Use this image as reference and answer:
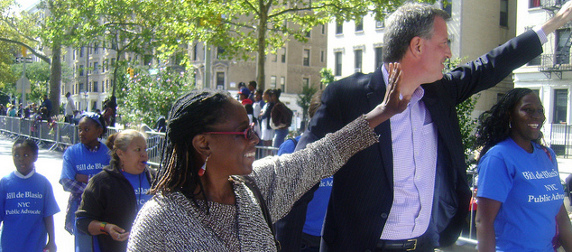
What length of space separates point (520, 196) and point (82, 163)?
3.90 meters

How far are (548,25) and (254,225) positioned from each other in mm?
1859

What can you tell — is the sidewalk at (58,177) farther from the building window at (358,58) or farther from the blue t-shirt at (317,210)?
the building window at (358,58)

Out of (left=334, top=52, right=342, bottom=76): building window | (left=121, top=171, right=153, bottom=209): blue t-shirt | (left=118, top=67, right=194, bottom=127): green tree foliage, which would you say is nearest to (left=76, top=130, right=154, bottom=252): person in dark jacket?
(left=121, top=171, right=153, bottom=209): blue t-shirt

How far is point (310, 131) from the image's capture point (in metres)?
2.59

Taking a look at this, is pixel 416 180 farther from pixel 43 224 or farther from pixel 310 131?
pixel 43 224

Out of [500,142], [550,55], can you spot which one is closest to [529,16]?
[550,55]

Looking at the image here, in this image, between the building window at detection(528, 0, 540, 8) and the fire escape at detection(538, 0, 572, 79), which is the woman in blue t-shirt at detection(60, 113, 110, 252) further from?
the building window at detection(528, 0, 540, 8)

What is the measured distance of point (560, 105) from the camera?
1174 inches

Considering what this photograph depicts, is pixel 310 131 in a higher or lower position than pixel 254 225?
higher

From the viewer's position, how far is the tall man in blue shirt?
249 cm

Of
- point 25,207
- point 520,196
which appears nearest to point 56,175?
point 25,207

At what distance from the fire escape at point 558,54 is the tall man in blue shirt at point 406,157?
2870 cm

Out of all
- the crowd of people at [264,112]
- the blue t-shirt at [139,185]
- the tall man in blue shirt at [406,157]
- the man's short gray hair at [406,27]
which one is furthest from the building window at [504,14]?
the man's short gray hair at [406,27]

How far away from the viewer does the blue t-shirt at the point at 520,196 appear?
3.32 meters
